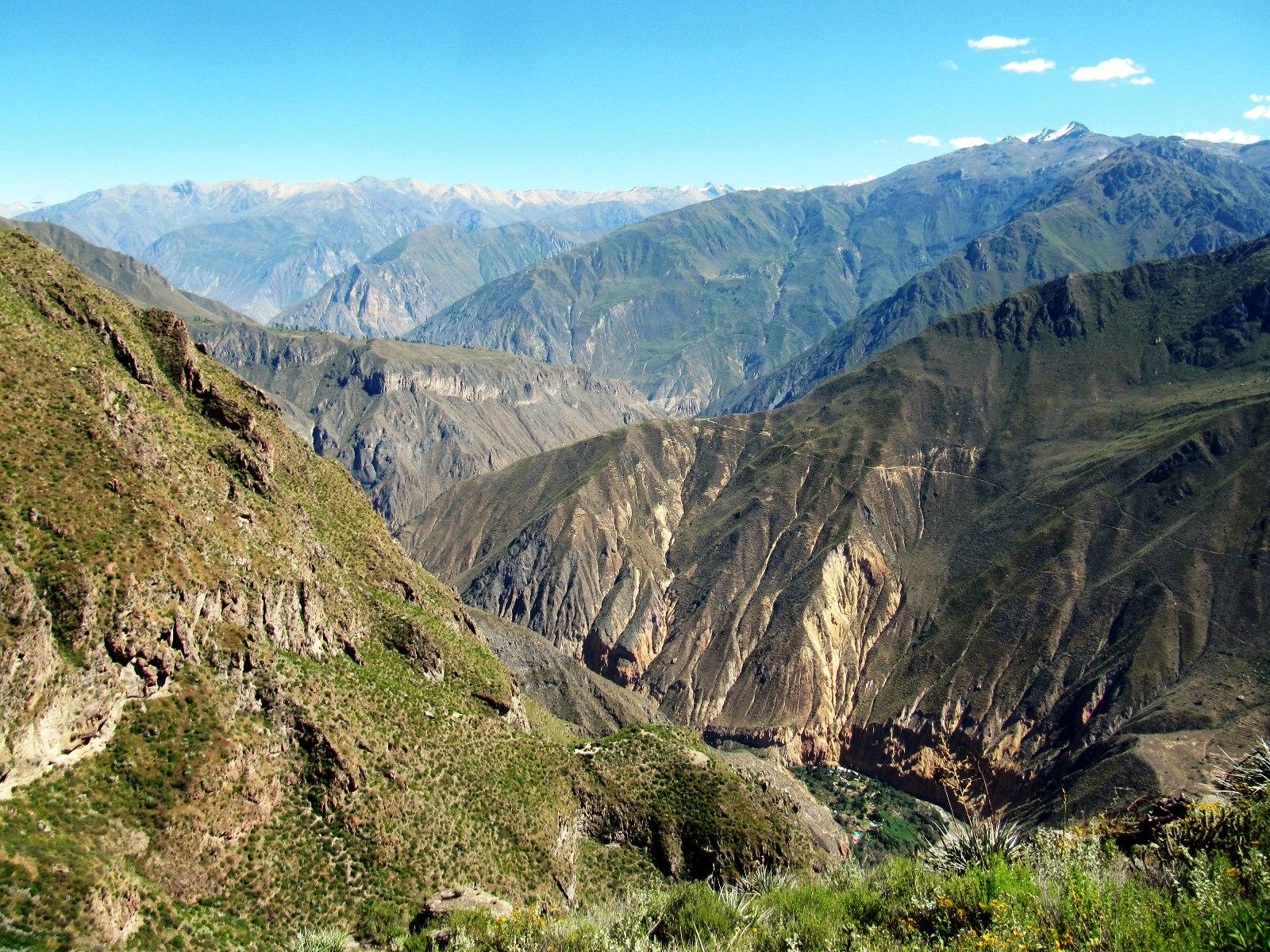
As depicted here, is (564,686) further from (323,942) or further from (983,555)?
(323,942)

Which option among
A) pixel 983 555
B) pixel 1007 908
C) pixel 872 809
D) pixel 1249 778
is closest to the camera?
pixel 1007 908

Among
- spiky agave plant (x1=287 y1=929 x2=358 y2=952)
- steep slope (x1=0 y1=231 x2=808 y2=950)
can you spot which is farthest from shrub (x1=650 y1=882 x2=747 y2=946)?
steep slope (x1=0 y1=231 x2=808 y2=950)

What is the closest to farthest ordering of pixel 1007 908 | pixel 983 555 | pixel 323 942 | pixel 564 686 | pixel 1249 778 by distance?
pixel 1007 908 < pixel 1249 778 < pixel 323 942 < pixel 564 686 < pixel 983 555

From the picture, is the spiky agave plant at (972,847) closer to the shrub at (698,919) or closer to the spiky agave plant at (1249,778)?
the spiky agave plant at (1249,778)

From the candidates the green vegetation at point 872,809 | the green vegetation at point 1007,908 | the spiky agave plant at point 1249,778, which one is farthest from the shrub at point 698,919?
the green vegetation at point 872,809

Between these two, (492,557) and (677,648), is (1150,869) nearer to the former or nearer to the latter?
(677,648)

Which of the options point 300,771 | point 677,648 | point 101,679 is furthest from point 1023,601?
point 101,679

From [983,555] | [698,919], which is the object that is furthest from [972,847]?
[983,555]
